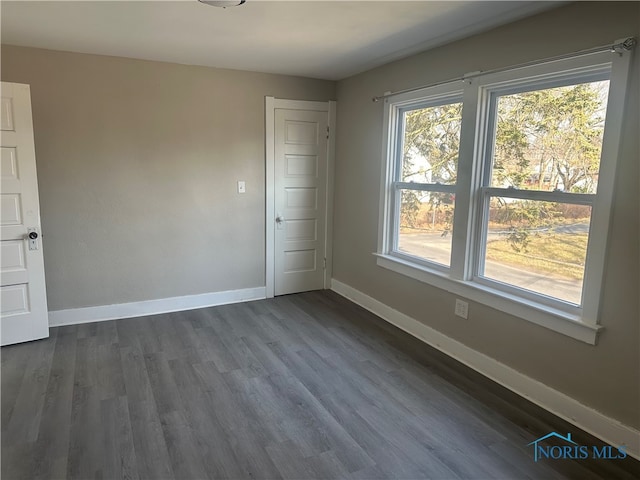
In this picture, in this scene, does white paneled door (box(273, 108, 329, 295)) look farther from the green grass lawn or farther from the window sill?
the green grass lawn

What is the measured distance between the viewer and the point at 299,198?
4652 millimetres

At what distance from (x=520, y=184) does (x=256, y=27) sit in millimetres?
2031

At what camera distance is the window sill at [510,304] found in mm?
2354

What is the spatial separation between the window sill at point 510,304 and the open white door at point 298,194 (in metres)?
1.31

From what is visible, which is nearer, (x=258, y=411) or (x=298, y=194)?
(x=258, y=411)

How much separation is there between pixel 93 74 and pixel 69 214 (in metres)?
1.21

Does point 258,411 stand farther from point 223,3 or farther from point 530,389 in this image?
point 223,3

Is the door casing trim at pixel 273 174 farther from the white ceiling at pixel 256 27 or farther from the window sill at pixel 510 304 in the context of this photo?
the window sill at pixel 510 304

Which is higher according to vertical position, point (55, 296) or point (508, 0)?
point (508, 0)

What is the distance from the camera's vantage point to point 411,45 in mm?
3219

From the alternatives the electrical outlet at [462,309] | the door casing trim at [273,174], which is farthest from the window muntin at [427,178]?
the door casing trim at [273,174]

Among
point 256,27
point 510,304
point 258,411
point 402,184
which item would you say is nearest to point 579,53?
point 510,304

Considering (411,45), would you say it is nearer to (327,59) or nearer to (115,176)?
(327,59)

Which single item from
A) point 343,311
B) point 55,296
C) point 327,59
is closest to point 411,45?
point 327,59
